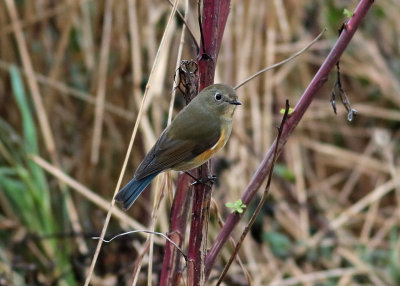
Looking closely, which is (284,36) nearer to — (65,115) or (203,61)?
(65,115)

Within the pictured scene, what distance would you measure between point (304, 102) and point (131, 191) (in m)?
0.75

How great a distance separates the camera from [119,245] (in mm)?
2934

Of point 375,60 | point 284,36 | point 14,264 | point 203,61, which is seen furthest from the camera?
point 375,60

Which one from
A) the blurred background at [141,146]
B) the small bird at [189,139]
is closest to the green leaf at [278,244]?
the blurred background at [141,146]

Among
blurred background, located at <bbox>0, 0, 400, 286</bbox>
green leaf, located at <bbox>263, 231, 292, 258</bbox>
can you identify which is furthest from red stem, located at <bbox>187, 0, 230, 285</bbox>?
green leaf, located at <bbox>263, 231, 292, 258</bbox>

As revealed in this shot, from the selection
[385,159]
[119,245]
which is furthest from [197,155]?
[385,159]

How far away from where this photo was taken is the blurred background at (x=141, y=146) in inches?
125

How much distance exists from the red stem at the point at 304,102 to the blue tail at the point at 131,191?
1.59ft

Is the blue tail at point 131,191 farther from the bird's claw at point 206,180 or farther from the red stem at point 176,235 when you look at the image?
the bird's claw at point 206,180

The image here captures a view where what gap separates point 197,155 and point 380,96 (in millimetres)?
3089

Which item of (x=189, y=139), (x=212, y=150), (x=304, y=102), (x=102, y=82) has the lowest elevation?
(x=304, y=102)

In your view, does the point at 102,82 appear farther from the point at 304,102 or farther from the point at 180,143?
the point at 304,102

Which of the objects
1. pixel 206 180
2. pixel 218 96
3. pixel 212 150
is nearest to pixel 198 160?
pixel 212 150

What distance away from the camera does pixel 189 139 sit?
1.95 m
